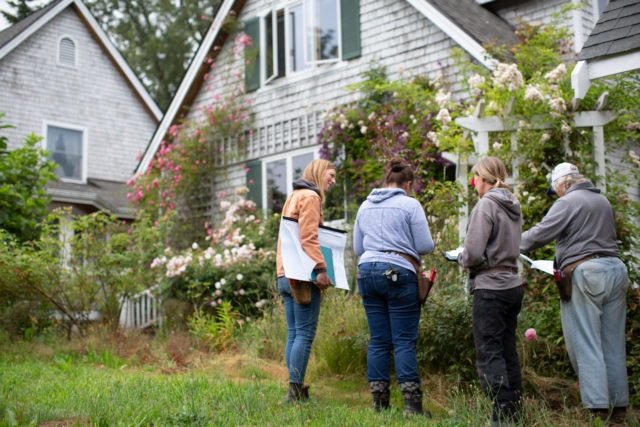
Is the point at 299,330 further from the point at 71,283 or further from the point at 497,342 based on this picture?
the point at 71,283

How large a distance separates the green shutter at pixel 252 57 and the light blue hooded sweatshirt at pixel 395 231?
8592 millimetres

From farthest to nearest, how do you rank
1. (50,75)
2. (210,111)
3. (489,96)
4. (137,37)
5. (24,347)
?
(137,37), (50,75), (210,111), (24,347), (489,96)

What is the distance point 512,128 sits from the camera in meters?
6.24

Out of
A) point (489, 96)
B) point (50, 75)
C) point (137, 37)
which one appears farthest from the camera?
point (137, 37)

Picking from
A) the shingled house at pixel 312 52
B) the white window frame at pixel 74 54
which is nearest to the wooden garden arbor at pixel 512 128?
the shingled house at pixel 312 52

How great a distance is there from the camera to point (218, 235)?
10508mm

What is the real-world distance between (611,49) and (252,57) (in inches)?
335

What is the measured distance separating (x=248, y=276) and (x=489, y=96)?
168 inches

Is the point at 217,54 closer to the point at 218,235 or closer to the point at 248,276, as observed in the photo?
the point at 218,235

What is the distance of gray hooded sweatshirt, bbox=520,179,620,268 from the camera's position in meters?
4.07

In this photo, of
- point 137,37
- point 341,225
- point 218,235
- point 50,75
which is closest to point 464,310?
point 341,225

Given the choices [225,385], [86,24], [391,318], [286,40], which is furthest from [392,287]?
[86,24]

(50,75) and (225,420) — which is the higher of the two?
(50,75)

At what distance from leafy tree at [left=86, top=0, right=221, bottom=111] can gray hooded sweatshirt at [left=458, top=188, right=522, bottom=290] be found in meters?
23.6
